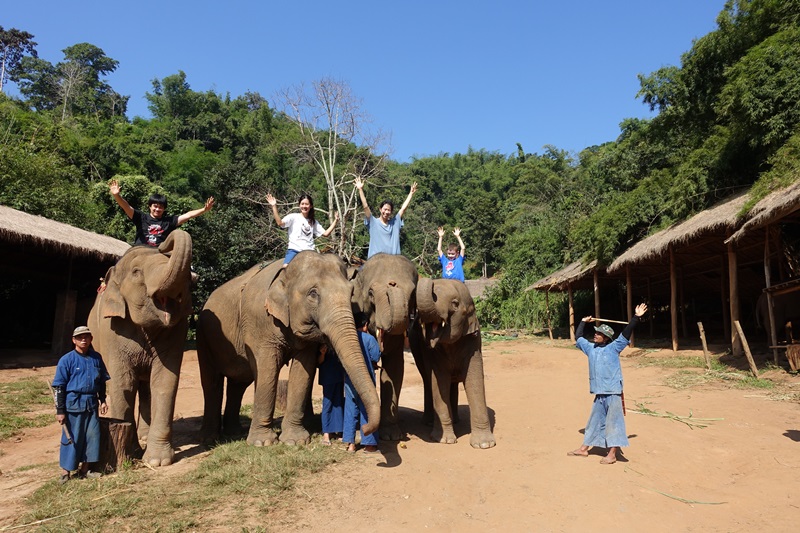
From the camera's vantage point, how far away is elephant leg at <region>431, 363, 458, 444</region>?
23.8 feet

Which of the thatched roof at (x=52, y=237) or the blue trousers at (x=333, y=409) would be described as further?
the thatched roof at (x=52, y=237)

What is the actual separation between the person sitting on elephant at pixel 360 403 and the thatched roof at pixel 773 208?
8.41 m

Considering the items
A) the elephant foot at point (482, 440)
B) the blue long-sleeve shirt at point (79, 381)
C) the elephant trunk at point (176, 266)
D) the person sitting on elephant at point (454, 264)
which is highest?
the person sitting on elephant at point (454, 264)

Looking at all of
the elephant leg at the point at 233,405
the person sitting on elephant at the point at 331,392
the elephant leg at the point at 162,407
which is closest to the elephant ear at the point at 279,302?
the person sitting on elephant at the point at 331,392

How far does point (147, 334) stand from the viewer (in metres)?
6.59

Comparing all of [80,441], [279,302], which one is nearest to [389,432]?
[279,302]

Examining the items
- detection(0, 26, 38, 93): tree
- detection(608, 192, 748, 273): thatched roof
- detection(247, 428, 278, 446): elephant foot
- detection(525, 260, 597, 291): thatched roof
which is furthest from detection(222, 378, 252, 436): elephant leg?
detection(0, 26, 38, 93): tree

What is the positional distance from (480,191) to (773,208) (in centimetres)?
5524

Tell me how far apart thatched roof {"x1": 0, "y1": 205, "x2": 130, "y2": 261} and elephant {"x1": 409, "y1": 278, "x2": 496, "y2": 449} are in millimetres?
12665

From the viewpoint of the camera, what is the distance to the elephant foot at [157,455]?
6.34m

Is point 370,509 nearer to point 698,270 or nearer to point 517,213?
point 698,270

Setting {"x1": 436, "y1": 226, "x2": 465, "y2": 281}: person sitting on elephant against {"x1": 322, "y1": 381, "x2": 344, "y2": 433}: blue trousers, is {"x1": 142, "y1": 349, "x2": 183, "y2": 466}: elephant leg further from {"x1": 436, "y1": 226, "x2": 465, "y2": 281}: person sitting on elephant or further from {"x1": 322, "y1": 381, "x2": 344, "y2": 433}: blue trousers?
{"x1": 436, "y1": 226, "x2": 465, "y2": 281}: person sitting on elephant

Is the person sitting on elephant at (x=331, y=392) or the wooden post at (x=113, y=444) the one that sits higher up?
the person sitting on elephant at (x=331, y=392)

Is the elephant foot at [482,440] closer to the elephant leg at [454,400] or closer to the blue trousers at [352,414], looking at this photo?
the elephant leg at [454,400]
